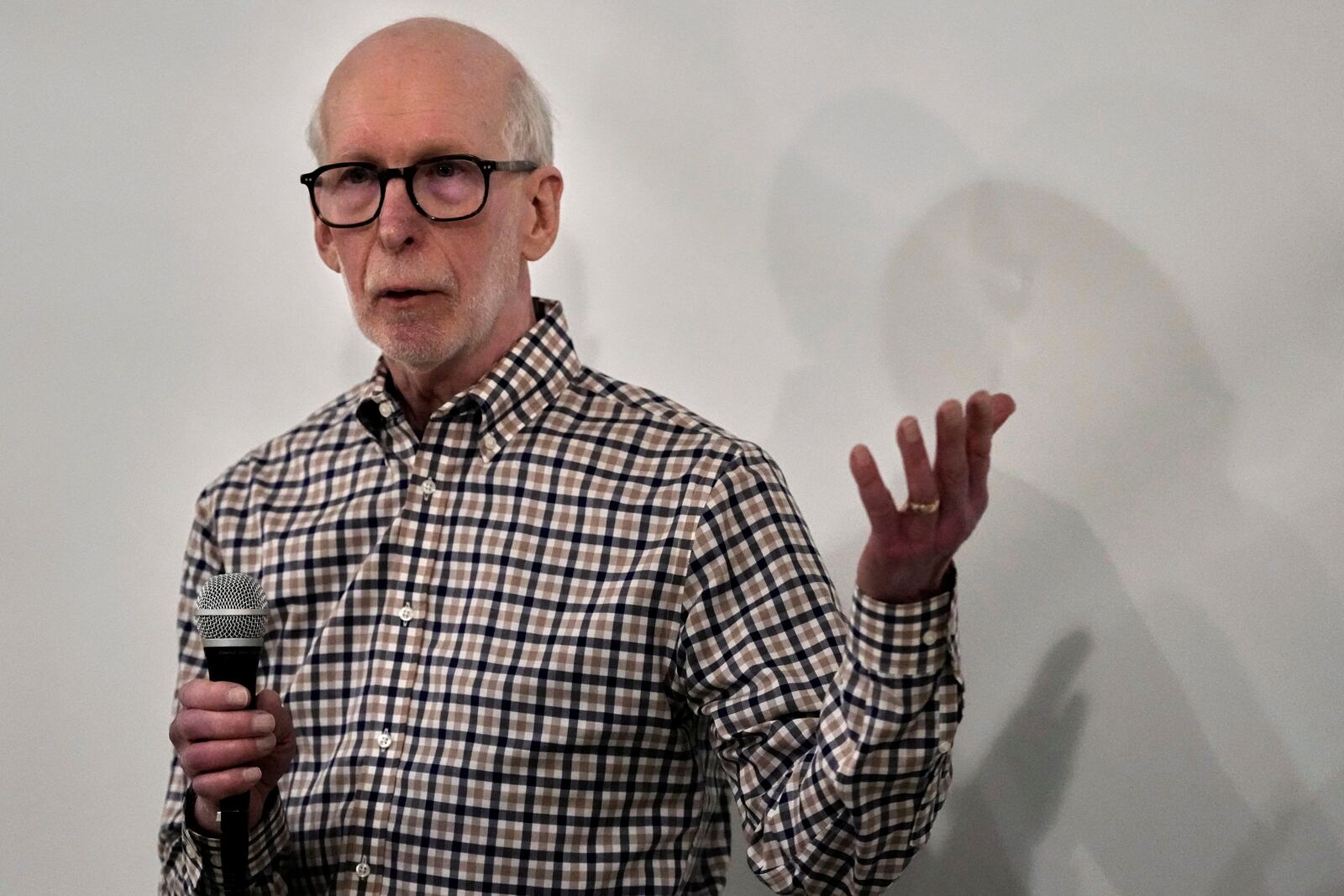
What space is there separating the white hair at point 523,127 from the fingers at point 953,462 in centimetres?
78

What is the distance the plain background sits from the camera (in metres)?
1.61

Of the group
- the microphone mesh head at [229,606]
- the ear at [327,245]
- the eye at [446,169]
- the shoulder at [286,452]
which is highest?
the eye at [446,169]

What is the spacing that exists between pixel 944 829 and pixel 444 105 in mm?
1062

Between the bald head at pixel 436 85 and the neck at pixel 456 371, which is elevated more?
the bald head at pixel 436 85

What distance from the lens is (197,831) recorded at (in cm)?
156

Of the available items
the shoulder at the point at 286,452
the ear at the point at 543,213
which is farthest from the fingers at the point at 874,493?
the shoulder at the point at 286,452

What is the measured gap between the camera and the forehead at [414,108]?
5.33 ft

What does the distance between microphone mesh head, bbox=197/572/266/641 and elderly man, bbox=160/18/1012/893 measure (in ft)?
0.20

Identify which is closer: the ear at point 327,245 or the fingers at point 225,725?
the fingers at point 225,725

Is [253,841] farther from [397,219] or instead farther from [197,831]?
[397,219]

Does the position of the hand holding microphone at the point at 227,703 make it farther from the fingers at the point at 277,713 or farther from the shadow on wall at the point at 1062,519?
the shadow on wall at the point at 1062,519

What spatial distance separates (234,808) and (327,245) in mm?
720

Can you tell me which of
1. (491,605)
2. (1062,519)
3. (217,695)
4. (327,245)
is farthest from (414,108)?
(1062,519)

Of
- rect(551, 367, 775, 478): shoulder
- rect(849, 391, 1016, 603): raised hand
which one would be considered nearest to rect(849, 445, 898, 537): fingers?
rect(849, 391, 1016, 603): raised hand
